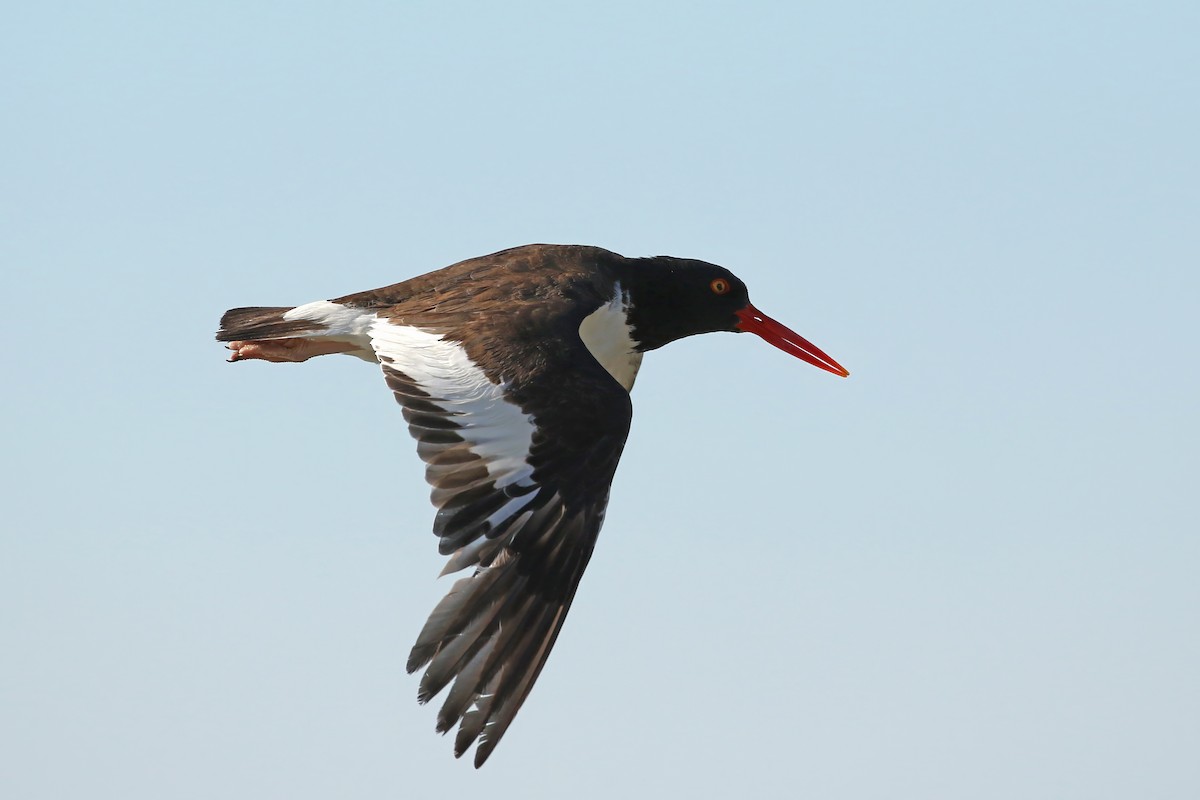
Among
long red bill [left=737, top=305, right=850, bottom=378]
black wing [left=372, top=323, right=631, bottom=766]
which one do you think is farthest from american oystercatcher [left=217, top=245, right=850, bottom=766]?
long red bill [left=737, top=305, right=850, bottom=378]

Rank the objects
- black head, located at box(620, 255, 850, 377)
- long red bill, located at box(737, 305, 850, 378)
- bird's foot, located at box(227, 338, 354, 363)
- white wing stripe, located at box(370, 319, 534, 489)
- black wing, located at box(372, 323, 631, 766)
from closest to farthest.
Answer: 1. black wing, located at box(372, 323, 631, 766)
2. white wing stripe, located at box(370, 319, 534, 489)
3. bird's foot, located at box(227, 338, 354, 363)
4. black head, located at box(620, 255, 850, 377)
5. long red bill, located at box(737, 305, 850, 378)

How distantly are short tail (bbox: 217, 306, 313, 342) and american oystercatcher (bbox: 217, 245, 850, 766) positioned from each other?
0.07 ft

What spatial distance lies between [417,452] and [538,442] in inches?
24.3

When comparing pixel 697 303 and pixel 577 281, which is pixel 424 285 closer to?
pixel 577 281

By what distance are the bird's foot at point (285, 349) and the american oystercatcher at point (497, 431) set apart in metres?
0.03

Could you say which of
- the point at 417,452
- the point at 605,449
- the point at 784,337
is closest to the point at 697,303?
the point at 784,337

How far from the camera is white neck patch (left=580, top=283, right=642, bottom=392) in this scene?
9.25 meters

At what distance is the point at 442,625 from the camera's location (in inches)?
262

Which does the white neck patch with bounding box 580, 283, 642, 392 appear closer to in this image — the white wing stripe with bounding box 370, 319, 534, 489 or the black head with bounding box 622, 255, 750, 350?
the black head with bounding box 622, 255, 750, 350

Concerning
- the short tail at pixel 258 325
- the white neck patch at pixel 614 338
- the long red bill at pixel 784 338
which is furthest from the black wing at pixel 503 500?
the long red bill at pixel 784 338

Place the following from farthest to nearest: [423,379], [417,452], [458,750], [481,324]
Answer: [481,324], [423,379], [417,452], [458,750]

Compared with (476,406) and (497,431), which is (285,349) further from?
(497,431)

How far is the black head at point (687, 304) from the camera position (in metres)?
9.73

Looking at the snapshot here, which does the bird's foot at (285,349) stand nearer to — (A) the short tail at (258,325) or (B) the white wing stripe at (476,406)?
(A) the short tail at (258,325)
